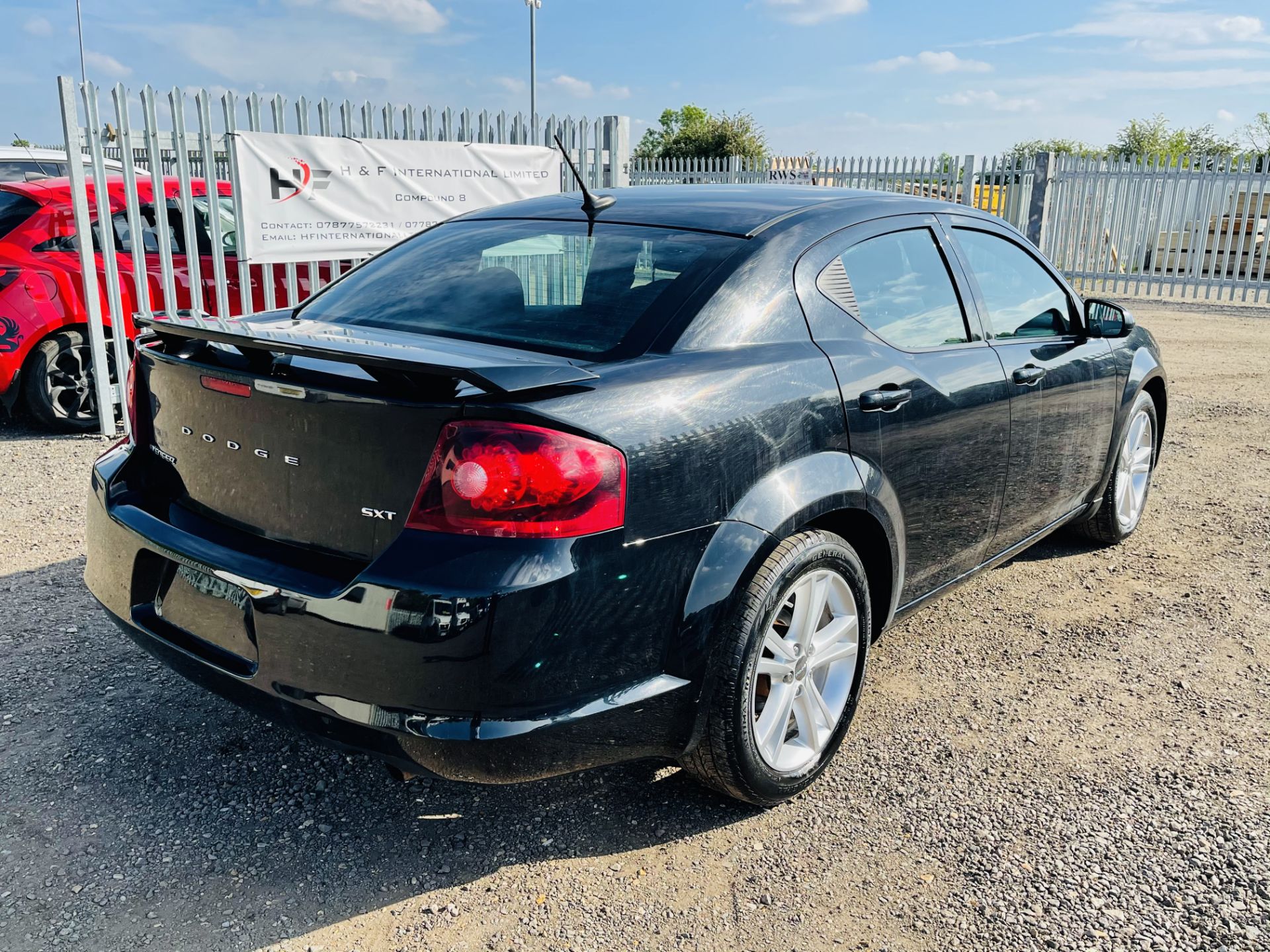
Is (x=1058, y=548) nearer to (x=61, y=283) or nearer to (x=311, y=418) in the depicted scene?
(x=311, y=418)

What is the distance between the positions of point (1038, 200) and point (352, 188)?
49.4 feet

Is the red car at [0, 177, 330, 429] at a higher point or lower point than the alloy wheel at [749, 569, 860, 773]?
higher

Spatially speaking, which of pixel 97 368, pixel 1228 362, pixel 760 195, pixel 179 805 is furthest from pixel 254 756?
pixel 1228 362

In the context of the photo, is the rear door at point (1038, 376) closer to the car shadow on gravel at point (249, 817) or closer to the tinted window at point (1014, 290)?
the tinted window at point (1014, 290)

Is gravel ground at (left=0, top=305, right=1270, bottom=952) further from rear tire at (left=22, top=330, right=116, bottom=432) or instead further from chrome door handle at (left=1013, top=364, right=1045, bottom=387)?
rear tire at (left=22, top=330, right=116, bottom=432)

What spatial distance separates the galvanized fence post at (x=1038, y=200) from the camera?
60.4 ft

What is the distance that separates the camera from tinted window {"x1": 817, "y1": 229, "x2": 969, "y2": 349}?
9.81 feet

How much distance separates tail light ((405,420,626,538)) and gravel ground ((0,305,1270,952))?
949 mm

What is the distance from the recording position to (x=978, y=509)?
11.2ft

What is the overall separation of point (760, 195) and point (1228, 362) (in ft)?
33.4

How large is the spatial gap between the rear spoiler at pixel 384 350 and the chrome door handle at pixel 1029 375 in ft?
6.06

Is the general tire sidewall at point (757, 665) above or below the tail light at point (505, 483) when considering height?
below

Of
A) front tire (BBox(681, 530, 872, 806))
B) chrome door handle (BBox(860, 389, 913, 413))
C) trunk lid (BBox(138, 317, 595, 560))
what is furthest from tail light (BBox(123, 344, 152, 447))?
chrome door handle (BBox(860, 389, 913, 413))

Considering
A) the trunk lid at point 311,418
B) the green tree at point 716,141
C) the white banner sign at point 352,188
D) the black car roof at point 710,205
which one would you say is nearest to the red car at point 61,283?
the white banner sign at point 352,188
